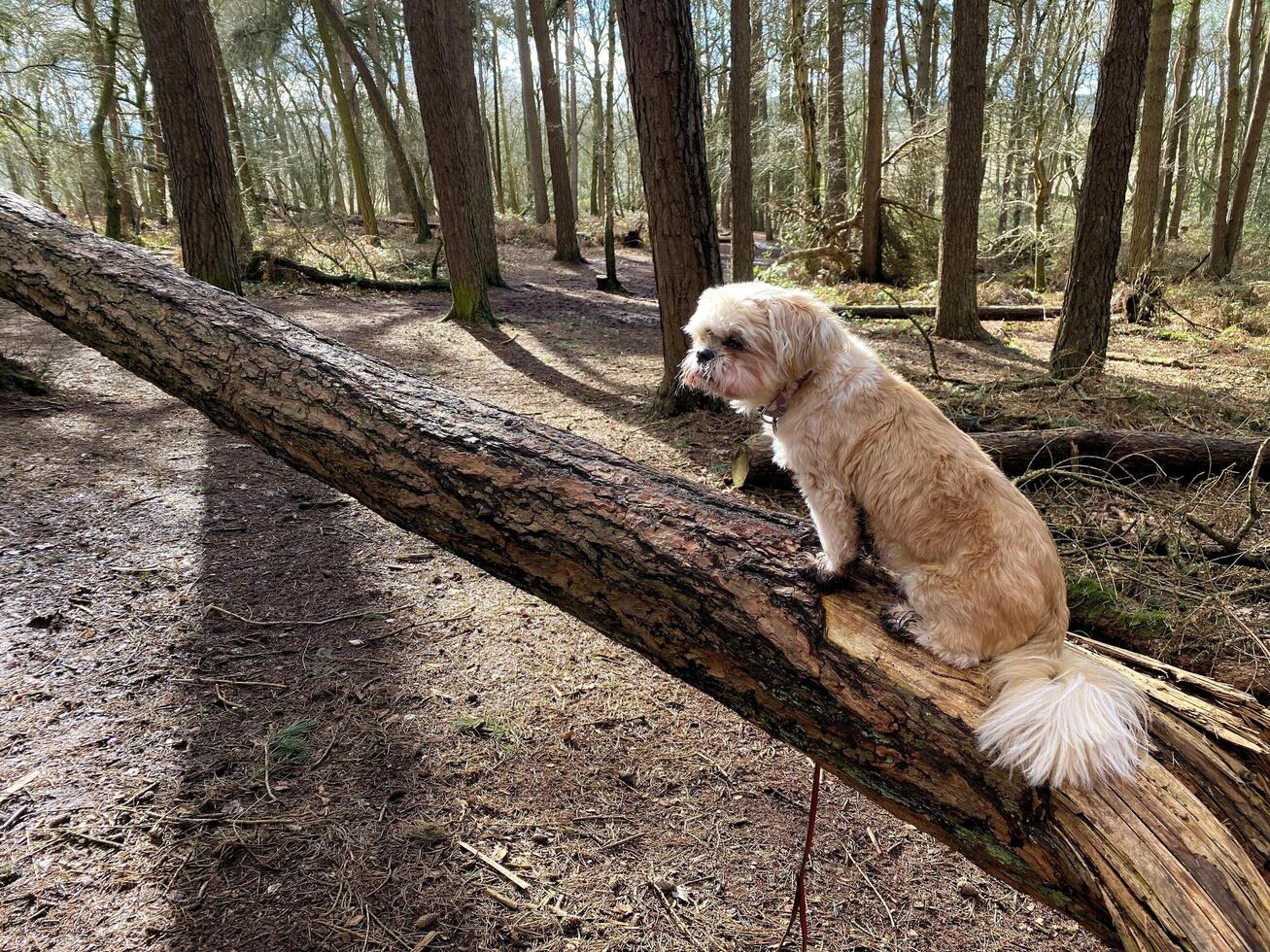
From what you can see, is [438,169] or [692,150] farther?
[438,169]

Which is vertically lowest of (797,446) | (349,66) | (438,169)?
(797,446)

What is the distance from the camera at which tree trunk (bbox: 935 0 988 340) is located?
10.4 m

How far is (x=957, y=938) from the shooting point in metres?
2.72

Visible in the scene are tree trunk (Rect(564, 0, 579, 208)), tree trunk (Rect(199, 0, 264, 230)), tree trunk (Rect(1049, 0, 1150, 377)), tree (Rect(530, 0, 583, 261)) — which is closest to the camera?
tree trunk (Rect(1049, 0, 1150, 377))

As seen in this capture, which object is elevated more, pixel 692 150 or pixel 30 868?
pixel 692 150

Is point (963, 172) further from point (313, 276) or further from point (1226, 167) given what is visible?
point (1226, 167)

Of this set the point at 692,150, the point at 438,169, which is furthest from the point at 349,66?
the point at 692,150

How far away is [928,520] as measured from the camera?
2.64 metres

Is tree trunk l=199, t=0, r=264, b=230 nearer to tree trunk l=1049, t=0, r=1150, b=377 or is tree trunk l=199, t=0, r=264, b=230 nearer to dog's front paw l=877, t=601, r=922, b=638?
tree trunk l=1049, t=0, r=1150, b=377

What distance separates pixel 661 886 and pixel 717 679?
41.7 inches

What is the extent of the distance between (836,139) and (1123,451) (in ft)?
51.5

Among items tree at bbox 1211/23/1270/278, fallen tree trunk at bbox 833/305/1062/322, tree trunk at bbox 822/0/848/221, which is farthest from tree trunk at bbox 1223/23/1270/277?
tree trunk at bbox 822/0/848/221

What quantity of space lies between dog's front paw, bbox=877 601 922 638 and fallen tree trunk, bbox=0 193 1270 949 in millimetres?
45

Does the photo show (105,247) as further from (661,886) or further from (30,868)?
(661,886)
